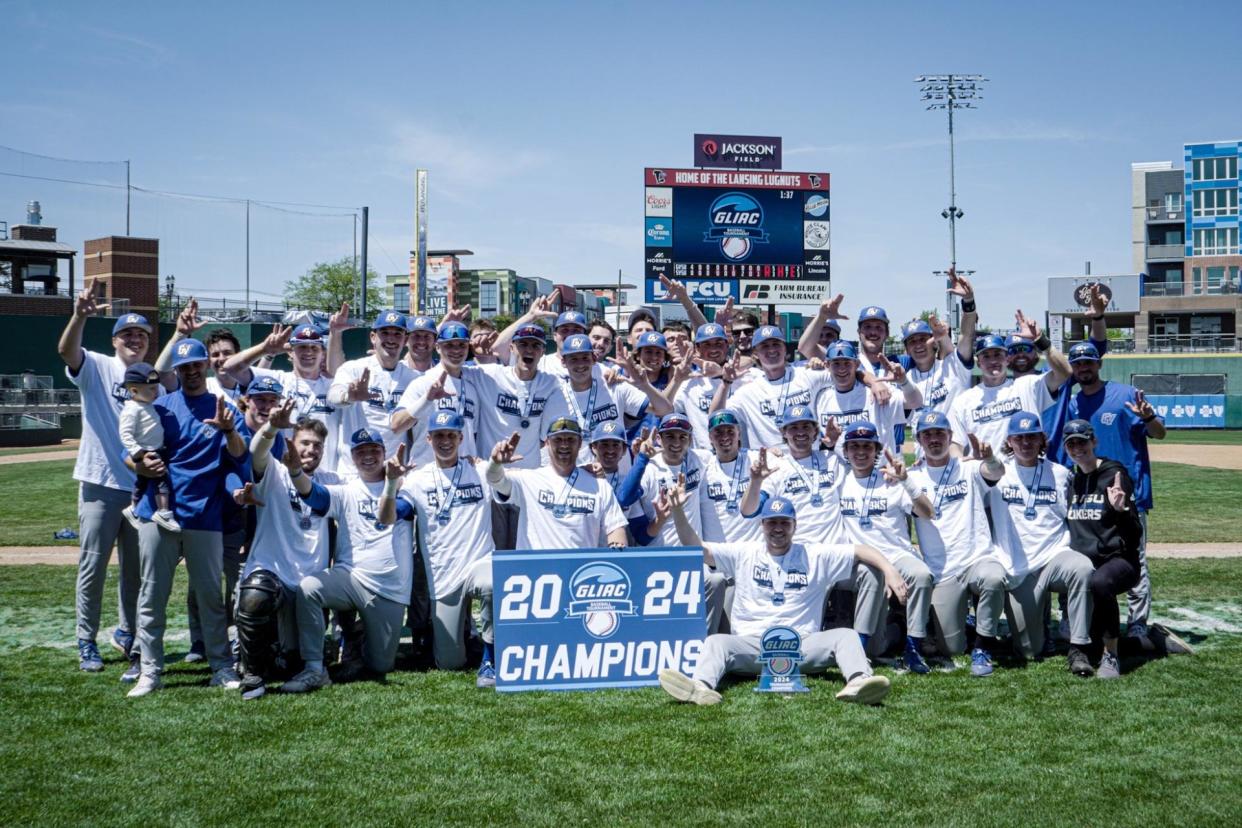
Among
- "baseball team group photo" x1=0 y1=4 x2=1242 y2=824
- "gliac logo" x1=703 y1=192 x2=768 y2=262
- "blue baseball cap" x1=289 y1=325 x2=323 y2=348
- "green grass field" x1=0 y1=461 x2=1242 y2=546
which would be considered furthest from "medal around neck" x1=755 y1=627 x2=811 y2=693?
"gliac logo" x1=703 y1=192 x2=768 y2=262

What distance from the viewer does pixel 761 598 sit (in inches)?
266

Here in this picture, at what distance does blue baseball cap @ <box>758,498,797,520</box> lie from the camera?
21.8ft

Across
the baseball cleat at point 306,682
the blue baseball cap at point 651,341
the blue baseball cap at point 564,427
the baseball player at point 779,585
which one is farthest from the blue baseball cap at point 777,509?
the baseball cleat at point 306,682

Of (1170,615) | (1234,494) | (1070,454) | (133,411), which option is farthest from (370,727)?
(1234,494)

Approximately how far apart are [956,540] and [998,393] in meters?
1.47

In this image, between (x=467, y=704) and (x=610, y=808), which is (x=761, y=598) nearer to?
(x=467, y=704)

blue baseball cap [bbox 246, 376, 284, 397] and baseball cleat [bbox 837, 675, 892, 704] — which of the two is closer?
baseball cleat [bbox 837, 675, 892, 704]

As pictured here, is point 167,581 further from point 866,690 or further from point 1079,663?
point 1079,663

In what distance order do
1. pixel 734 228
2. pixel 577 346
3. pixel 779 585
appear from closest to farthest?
pixel 779 585
pixel 577 346
pixel 734 228

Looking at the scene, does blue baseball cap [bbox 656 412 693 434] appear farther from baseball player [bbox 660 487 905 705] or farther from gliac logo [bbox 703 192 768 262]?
gliac logo [bbox 703 192 768 262]

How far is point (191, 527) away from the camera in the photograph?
6.33 meters

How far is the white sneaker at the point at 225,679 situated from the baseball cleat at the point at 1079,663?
17.1 ft

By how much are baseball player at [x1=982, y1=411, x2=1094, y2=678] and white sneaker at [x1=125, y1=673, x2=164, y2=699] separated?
17.9 ft

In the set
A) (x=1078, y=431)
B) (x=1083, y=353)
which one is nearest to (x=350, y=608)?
(x=1078, y=431)
